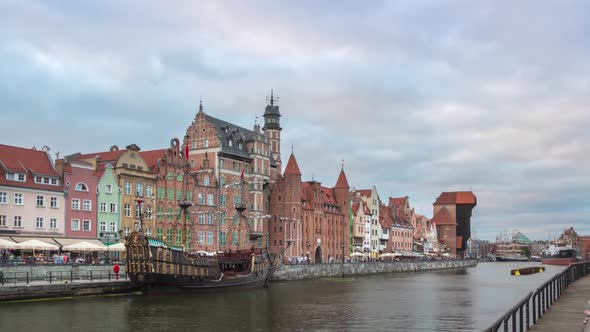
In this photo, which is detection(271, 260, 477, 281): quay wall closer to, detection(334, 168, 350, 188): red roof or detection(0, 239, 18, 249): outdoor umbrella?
detection(334, 168, 350, 188): red roof

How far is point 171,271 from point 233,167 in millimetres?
47234

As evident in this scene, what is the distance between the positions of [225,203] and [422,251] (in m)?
103

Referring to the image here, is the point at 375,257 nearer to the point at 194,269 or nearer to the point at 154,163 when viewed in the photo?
the point at 154,163

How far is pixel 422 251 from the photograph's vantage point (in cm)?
19825

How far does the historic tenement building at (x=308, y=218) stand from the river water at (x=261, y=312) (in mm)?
53571

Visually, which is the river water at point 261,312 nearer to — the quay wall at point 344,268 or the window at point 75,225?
the window at point 75,225

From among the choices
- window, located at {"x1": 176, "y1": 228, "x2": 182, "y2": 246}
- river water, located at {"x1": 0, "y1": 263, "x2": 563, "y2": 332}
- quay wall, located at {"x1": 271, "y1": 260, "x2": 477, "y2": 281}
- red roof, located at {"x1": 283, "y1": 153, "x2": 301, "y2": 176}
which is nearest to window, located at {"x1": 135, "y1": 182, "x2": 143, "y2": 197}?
window, located at {"x1": 176, "y1": 228, "x2": 182, "y2": 246}

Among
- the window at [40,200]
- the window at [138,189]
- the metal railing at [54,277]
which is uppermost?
the window at [138,189]

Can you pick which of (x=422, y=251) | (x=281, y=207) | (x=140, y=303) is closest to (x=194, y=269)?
(x=140, y=303)

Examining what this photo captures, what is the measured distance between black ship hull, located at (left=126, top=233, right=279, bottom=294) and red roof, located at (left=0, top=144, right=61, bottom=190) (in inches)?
734

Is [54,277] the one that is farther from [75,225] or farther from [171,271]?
[75,225]

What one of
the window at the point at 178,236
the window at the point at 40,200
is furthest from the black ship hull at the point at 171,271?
the window at the point at 178,236

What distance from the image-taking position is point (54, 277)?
61.5m

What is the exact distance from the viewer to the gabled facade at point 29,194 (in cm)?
7475
